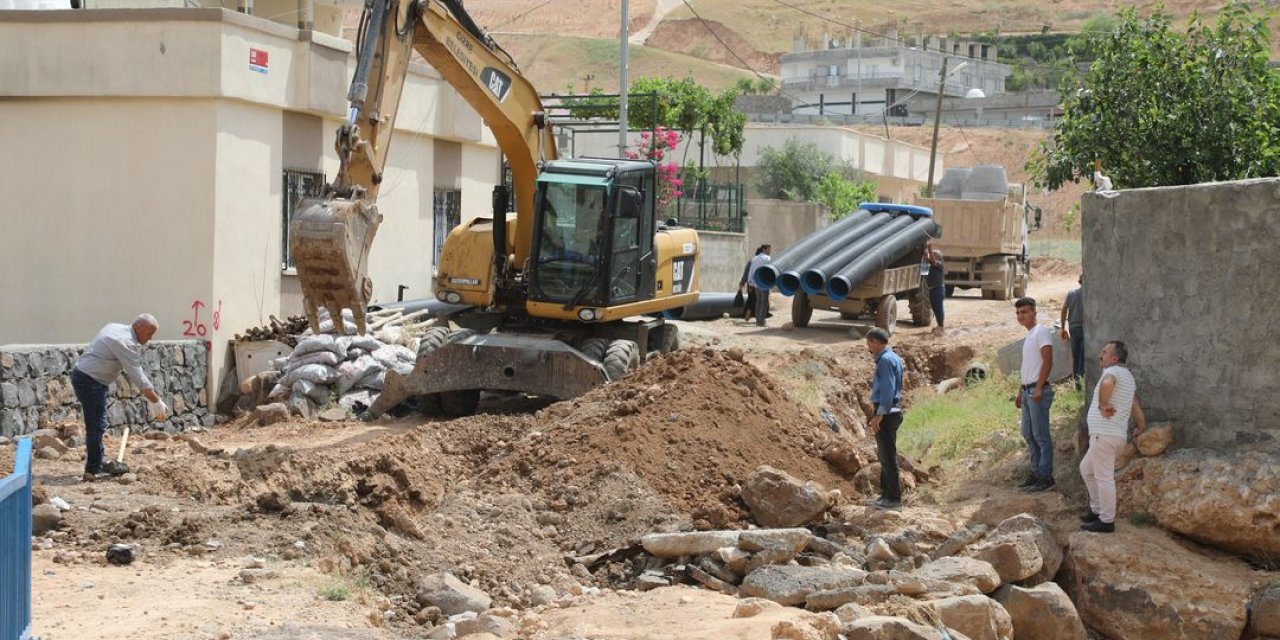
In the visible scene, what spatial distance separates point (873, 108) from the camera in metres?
83.9

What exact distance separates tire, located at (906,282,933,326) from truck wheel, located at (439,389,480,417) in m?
11.0

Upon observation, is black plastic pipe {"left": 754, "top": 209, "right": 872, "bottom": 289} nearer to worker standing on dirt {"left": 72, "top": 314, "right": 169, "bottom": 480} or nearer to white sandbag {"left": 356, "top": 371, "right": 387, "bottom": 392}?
white sandbag {"left": 356, "top": 371, "right": 387, "bottom": 392}

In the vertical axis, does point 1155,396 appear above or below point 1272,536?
above

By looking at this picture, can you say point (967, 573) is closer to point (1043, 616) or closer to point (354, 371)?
point (1043, 616)

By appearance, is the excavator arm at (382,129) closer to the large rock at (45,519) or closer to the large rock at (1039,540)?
the large rock at (45,519)

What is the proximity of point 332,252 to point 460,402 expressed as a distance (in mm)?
4080

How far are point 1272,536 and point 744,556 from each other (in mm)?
3949

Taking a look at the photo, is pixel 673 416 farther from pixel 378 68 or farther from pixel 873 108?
pixel 873 108

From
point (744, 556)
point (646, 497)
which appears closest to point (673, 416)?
point (646, 497)

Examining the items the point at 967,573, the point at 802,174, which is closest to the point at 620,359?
the point at 967,573

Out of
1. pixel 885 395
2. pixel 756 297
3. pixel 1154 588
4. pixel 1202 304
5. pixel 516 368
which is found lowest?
pixel 1154 588

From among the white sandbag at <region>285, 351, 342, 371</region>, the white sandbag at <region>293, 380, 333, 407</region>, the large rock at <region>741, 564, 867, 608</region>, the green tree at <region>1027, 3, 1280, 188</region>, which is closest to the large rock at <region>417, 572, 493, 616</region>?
the large rock at <region>741, 564, 867, 608</region>

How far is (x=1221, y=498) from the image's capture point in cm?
1148

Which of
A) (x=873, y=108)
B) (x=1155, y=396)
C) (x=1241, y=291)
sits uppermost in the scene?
(x=873, y=108)
